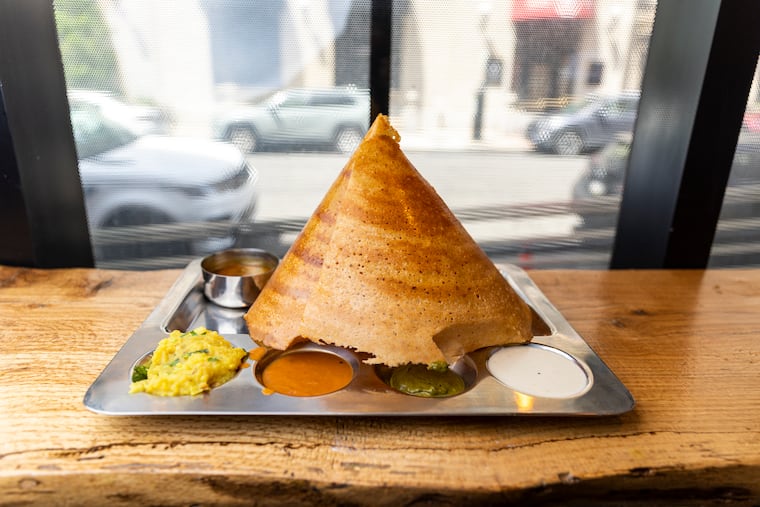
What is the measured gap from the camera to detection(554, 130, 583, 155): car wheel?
2.09 metres

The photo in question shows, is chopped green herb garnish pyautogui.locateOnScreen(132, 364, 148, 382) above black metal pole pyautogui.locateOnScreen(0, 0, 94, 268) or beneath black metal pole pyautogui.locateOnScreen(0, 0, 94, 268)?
beneath

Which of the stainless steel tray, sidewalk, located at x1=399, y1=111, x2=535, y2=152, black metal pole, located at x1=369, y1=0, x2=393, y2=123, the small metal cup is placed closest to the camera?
the stainless steel tray

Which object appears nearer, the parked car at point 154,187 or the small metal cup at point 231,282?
the small metal cup at point 231,282

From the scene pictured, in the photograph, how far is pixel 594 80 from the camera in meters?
2.01

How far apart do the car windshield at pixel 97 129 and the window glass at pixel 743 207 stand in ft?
7.30

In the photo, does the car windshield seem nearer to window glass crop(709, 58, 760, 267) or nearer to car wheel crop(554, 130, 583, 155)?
car wheel crop(554, 130, 583, 155)

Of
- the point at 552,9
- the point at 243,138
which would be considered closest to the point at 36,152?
the point at 243,138

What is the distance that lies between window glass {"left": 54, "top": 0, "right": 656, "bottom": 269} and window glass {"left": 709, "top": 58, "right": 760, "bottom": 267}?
444mm

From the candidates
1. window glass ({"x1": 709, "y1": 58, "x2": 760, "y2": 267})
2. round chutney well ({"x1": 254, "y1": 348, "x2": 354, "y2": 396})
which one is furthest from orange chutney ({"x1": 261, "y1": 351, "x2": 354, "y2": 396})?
window glass ({"x1": 709, "y1": 58, "x2": 760, "y2": 267})

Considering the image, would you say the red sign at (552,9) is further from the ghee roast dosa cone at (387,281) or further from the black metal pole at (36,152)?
the black metal pole at (36,152)

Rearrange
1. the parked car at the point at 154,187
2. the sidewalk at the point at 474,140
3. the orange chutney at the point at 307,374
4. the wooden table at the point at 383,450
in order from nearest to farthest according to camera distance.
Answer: the wooden table at the point at 383,450 < the orange chutney at the point at 307,374 < the parked car at the point at 154,187 < the sidewalk at the point at 474,140

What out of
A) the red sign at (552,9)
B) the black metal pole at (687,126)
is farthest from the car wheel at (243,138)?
the black metal pole at (687,126)

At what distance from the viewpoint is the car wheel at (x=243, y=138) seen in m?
1.94

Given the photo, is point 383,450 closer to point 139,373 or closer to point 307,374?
point 307,374
